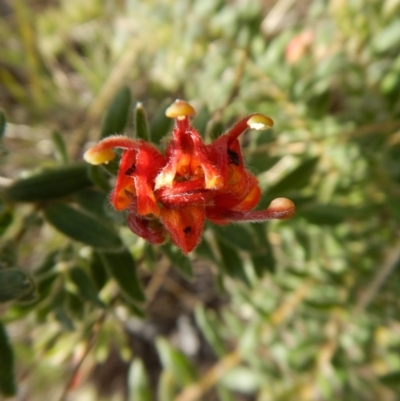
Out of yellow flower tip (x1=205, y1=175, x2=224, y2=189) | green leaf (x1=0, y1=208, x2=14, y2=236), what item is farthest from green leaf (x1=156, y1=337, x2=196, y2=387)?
yellow flower tip (x1=205, y1=175, x2=224, y2=189)

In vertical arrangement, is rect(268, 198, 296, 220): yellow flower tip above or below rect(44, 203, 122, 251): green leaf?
below

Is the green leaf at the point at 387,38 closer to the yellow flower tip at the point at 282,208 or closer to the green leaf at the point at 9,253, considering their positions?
the yellow flower tip at the point at 282,208

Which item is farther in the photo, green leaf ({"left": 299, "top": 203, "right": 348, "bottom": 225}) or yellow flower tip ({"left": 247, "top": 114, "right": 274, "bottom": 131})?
green leaf ({"left": 299, "top": 203, "right": 348, "bottom": 225})

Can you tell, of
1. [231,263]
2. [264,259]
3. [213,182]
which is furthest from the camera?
[264,259]

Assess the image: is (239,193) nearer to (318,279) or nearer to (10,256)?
(10,256)

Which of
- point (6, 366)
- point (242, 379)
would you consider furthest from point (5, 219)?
point (242, 379)

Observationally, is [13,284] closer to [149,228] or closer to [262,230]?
[149,228]

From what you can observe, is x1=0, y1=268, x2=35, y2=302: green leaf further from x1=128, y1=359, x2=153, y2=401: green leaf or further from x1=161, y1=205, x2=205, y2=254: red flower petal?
x1=128, y1=359, x2=153, y2=401: green leaf

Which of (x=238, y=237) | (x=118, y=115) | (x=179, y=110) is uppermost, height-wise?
(x=118, y=115)
